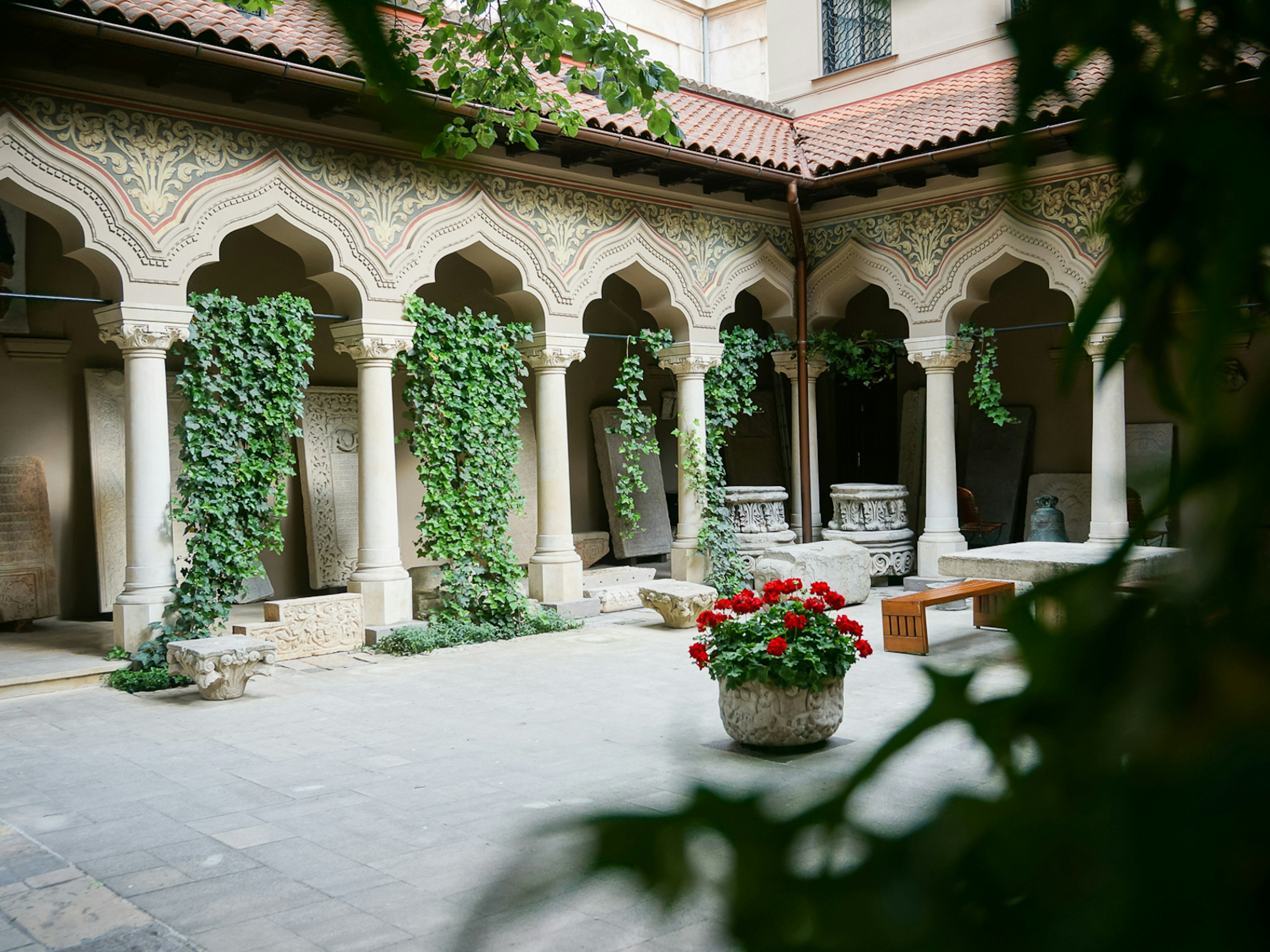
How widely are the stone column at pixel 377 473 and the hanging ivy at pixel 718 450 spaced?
3.44m

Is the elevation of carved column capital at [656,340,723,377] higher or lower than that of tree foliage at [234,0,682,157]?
lower

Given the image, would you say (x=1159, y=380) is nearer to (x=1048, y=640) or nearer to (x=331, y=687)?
(x=1048, y=640)

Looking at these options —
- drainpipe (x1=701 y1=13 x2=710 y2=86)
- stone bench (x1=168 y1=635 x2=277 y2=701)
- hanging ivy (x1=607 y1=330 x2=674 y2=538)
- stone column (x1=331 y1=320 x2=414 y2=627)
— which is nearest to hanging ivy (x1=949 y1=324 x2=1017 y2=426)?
hanging ivy (x1=607 y1=330 x2=674 y2=538)

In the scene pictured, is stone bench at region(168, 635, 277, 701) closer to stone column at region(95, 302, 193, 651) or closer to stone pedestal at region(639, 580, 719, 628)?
stone column at region(95, 302, 193, 651)

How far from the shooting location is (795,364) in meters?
13.8

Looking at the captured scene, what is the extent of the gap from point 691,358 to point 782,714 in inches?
279

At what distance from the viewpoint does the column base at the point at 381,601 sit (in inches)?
391

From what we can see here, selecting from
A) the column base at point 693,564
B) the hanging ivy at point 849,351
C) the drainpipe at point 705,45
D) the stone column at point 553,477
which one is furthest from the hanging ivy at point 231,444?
the drainpipe at point 705,45

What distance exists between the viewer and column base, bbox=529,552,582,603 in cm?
1123

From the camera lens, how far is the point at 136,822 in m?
5.12

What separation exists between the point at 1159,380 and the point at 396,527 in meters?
10.3

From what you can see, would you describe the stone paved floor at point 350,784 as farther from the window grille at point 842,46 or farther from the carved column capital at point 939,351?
the window grille at point 842,46

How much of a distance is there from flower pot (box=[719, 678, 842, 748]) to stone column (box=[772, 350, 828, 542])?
296 inches

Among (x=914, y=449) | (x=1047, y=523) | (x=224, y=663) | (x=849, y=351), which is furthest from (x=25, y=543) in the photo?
(x=914, y=449)
